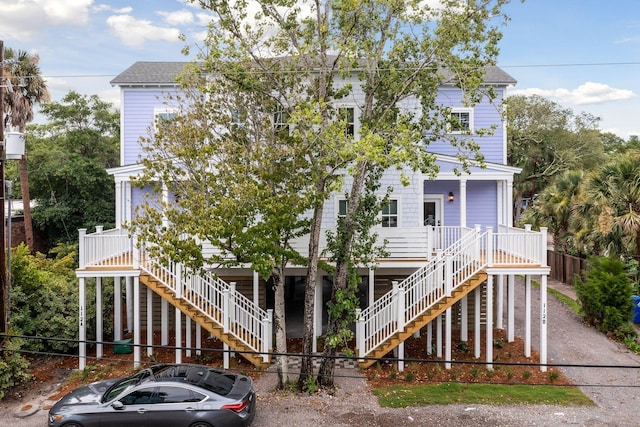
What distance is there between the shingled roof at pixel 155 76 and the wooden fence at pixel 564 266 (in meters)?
10.1

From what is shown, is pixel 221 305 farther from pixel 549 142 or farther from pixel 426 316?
pixel 549 142

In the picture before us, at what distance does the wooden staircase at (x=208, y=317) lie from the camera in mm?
12023

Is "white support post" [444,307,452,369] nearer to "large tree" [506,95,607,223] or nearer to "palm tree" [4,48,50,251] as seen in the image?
"palm tree" [4,48,50,251]

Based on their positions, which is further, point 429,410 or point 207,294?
point 207,294

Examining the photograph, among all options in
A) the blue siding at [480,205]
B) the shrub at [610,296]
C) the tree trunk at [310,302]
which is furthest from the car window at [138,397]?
the shrub at [610,296]

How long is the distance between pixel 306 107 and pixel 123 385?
676 centimetres

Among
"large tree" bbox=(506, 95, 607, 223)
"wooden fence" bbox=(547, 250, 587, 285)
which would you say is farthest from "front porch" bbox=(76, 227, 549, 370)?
"large tree" bbox=(506, 95, 607, 223)

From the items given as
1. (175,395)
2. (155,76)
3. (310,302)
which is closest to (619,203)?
(310,302)

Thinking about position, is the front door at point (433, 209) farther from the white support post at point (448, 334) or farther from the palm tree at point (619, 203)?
the palm tree at point (619, 203)

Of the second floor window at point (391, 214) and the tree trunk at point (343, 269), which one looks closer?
the tree trunk at point (343, 269)

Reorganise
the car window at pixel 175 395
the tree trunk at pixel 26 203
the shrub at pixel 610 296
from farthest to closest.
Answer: the tree trunk at pixel 26 203, the shrub at pixel 610 296, the car window at pixel 175 395

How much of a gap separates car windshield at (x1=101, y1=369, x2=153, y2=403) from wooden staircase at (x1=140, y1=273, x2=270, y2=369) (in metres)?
2.56

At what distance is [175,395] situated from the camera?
8.76 meters

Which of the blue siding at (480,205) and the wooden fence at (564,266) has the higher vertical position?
the blue siding at (480,205)
